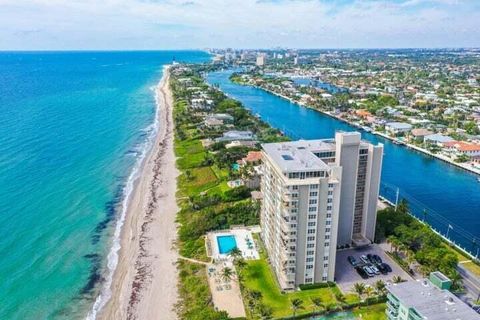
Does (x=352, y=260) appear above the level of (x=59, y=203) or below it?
above

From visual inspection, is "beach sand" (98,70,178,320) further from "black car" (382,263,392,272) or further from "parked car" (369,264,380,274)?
"black car" (382,263,392,272)

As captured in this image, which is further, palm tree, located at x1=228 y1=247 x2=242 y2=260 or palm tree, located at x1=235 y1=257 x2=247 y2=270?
palm tree, located at x1=228 y1=247 x2=242 y2=260

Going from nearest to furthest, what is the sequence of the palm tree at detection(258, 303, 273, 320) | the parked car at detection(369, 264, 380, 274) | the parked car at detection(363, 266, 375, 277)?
the palm tree at detection(258, 303, 273, 320) < the parked car at detection(363, 266, 375, 277) < the parked car at detection(369, 264, 380, 274)

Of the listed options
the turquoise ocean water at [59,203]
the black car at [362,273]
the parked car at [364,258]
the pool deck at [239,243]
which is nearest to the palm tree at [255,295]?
the pool deck at [239,243]

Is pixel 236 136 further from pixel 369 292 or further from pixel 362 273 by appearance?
pixel 369 292

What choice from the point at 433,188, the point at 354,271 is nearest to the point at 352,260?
the point at 354,271

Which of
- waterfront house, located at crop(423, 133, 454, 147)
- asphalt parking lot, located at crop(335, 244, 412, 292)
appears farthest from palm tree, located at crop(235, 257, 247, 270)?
waterfront house, located at crop(423, 133, 454, 147)
